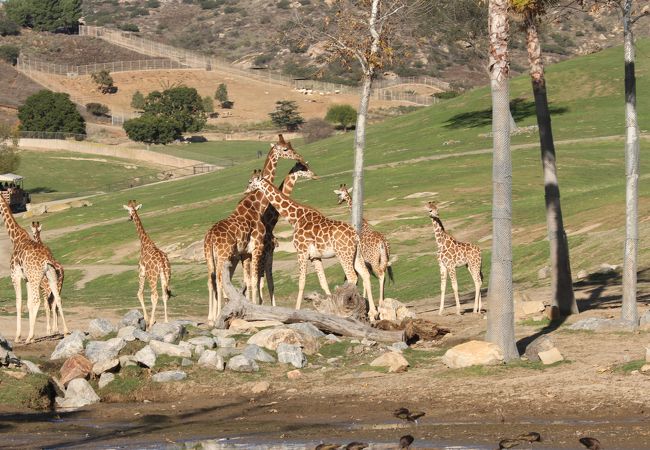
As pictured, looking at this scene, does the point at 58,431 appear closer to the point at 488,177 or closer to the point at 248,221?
the point at 248,221

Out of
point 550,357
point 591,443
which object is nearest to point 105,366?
point 550,357

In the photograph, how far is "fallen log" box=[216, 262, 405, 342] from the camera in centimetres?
2752

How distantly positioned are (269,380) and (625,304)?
7811mm

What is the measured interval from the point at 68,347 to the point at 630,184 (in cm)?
1257

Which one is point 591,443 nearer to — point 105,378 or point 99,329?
point 105,378

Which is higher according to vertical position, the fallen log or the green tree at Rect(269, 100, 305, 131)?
the fallen log

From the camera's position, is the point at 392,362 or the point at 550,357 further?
the point at 392,362

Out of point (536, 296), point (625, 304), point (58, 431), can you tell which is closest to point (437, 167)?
point (536, 296)

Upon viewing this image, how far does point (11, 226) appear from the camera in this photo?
34031 mm

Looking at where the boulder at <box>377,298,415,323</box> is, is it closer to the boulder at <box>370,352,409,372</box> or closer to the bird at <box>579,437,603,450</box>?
the boulder at <box>370,352,409,372</box>

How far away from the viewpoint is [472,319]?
31.4m

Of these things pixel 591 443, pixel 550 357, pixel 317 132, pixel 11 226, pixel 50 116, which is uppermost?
pixel 11 226

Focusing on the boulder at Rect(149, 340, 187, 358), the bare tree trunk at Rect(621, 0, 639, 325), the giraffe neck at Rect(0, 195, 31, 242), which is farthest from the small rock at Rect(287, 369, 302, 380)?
the giraffe neck at Rect(0, 195, 31, 242)

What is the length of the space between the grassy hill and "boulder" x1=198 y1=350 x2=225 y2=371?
1479 cm
